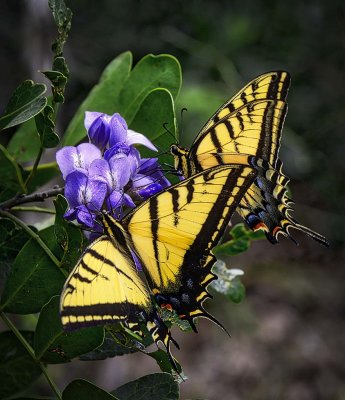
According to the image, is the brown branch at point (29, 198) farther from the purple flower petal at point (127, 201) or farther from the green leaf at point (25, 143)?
the green leaf at point (25, 143)

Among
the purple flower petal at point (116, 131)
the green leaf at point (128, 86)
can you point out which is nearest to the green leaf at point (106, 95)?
the green leaf at point (128, 86)

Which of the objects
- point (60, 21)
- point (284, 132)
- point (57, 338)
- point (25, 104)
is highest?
point (60, 21)

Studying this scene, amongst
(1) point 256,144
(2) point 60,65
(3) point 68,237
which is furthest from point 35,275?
(1) point 256,144

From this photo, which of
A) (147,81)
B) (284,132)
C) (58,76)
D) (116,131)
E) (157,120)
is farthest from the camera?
(284,132)

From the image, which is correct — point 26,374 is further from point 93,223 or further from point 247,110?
point 247,110

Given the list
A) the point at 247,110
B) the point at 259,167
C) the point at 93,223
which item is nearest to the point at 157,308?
the point at 93,223

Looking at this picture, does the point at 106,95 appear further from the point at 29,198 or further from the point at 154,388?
the point at 154,388
